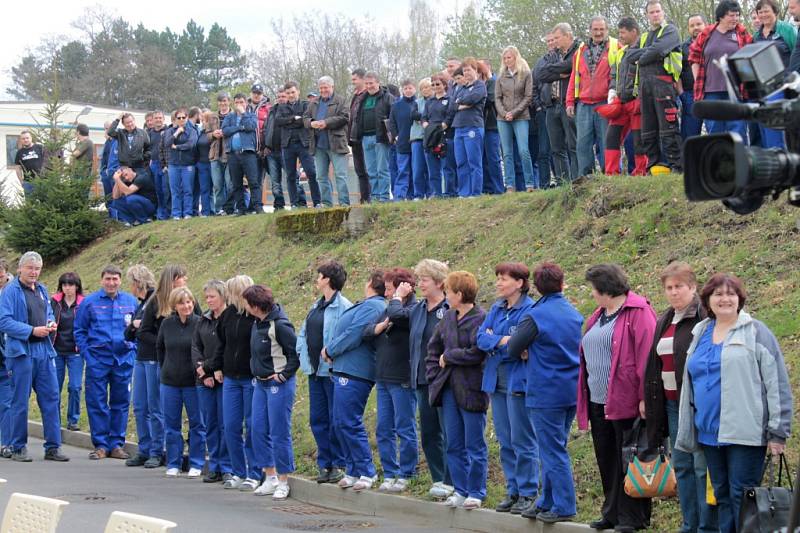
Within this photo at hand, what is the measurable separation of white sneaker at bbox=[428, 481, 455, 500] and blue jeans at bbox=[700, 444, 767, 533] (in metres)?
3.07

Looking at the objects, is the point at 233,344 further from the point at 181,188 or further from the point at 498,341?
the point at 181,188

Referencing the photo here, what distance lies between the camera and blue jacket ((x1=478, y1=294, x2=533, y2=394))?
977 centimetres

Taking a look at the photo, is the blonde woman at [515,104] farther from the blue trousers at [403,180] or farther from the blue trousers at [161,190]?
the blue trousers at [161,190]

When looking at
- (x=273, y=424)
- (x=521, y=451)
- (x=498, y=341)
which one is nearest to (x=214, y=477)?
(x=273, y=424)

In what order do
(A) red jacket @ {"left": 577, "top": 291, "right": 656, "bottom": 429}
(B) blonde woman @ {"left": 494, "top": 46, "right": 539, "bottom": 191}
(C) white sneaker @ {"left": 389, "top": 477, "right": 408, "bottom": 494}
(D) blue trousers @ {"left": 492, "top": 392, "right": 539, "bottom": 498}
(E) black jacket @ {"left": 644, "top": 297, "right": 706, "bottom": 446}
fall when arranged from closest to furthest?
(E) black jacket @ {"left": 644, "top": 297, "right": 706, "bottom": 446} → (A) red jacket @ {"left": 577, "top": 291, "right": 656, "bottom": 429} → (D) blue trousers @ {"left": 492, "top": 392, "right": 539, "bottom": 498} → (C) white sneaker @ {"left": 389, "top": 477, "right": 408, "bottom": 494} → (B) blonde woman @ {"left": 494, "top": 46, "right": 539, "bottom": 191}

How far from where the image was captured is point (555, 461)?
9.34m

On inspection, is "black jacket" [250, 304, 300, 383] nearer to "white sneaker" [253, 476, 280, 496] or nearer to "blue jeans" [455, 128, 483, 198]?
"white sneaker" [253, 476, 280, 496]

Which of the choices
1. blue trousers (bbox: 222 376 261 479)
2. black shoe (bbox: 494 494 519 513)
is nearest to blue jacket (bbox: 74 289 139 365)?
blue trousers (bbox: 222 376 261 479)

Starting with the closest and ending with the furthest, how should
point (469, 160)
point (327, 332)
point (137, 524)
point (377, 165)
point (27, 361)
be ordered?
point (137, 524) < point (327, 332) < point (27, 361) < point (469, 160) < point (377, 165)

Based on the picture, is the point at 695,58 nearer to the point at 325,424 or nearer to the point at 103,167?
the point at 325,424

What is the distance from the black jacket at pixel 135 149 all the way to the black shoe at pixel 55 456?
1128 cm

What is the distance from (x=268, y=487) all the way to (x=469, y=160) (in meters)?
7.24

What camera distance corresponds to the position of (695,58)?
14344 mm

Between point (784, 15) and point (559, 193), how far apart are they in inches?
660
